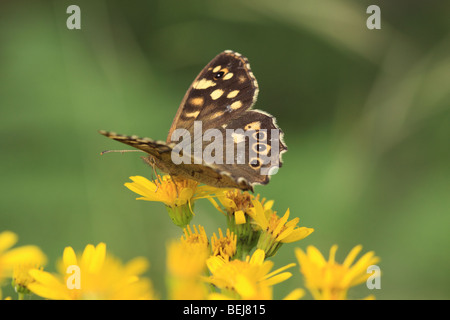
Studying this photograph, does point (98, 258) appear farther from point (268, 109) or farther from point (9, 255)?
point (268, 109)

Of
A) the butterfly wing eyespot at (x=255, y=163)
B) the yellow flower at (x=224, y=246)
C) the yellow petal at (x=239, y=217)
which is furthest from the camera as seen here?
the butterfly wing eyespot at (x=255, y=163)

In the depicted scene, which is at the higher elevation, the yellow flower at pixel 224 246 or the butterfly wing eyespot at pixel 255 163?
the butterfly wing eyespot at pixel 255 163

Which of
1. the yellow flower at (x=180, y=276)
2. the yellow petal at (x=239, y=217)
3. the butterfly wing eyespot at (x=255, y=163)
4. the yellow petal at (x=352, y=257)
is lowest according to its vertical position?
the yellow flower at (x=180, y=276)

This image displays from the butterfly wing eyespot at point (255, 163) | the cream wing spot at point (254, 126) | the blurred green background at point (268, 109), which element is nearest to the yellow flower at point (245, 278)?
the butterfly wing eyespot at point (255, 163)

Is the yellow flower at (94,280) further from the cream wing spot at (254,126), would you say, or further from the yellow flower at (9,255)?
the cream wing spot at (254,126)

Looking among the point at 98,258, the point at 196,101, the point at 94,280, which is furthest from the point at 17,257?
the point at 196,101
